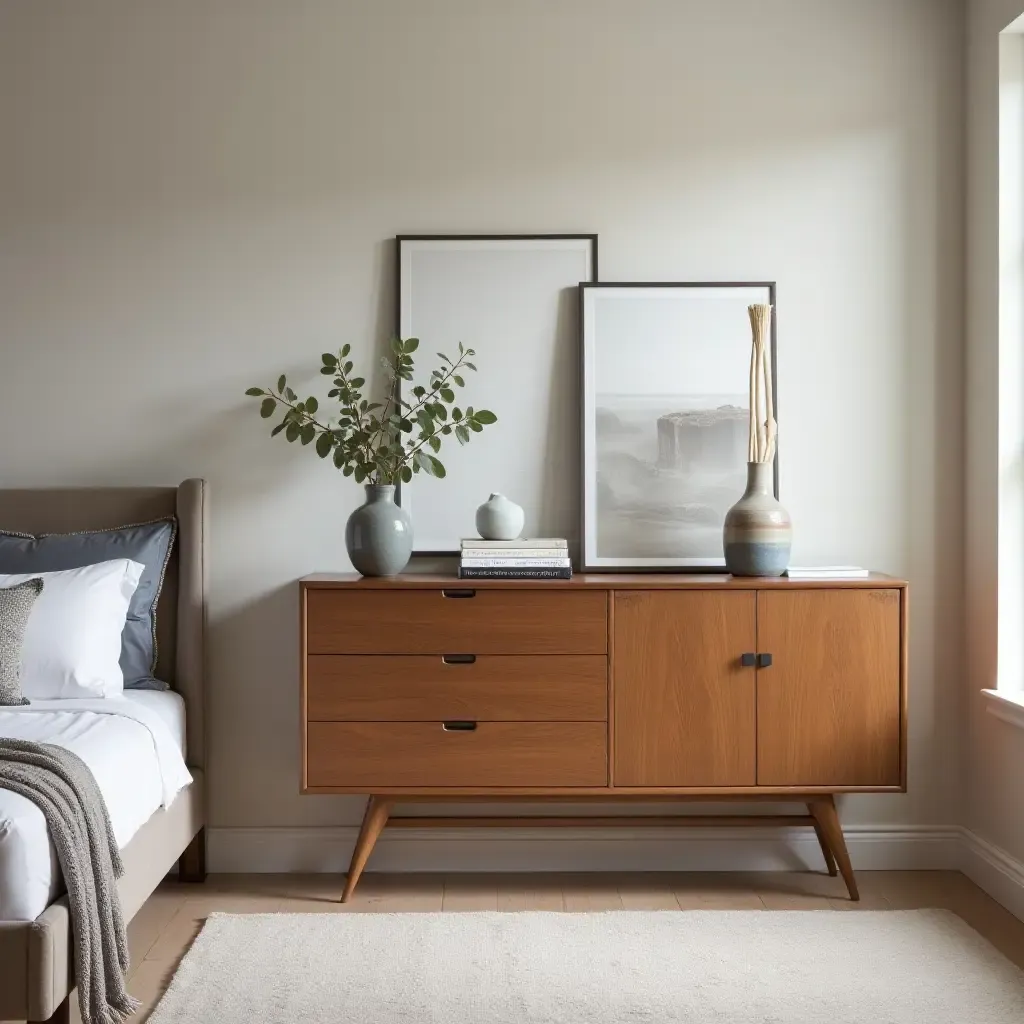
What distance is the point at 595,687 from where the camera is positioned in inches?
114

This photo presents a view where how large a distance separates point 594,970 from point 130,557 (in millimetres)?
1666

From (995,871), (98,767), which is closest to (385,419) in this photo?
(98,767)

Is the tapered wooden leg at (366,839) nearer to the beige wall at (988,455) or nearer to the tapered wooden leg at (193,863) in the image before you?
the tapered wooden leg at (193,863)

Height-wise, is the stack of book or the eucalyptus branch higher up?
the eucalyptus branch

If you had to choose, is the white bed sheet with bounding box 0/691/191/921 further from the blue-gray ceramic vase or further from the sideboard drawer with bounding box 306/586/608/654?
the blue-gray ceramic vase

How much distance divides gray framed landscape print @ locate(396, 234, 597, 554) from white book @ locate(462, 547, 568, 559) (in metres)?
0.27

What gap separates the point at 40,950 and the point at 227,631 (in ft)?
4.83

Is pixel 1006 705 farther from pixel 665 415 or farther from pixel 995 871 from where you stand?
pixel 665 415

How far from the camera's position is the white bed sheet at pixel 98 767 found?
1.84 metres

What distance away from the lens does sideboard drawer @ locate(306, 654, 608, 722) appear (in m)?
2.88

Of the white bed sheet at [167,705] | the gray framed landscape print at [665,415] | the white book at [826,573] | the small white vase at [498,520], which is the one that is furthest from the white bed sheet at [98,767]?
the white book at [826,573]

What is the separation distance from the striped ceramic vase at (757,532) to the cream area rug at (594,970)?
946 mm

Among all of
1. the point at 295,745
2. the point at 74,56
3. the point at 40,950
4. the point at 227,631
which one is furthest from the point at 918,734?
the point at 74,56

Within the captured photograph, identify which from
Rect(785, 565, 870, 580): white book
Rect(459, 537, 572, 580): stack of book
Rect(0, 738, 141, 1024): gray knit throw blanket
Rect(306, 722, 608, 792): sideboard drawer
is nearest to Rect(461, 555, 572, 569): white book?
Rect(459, 537, 572, 580): stack of book
